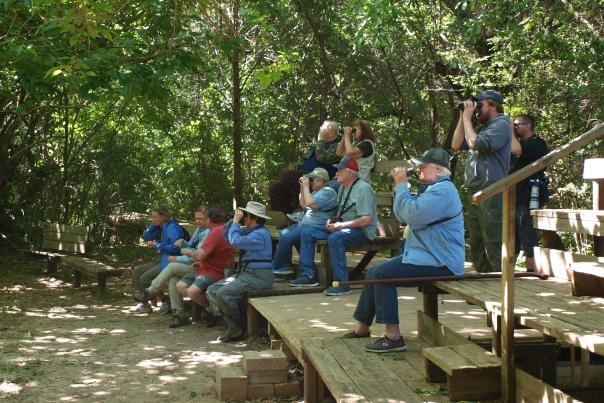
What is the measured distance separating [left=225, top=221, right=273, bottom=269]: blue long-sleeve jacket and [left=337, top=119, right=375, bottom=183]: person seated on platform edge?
1.41 m

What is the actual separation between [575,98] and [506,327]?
8.65 metres

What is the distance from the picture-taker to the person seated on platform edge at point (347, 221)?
8031 mm

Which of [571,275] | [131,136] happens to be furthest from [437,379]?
[131,136]

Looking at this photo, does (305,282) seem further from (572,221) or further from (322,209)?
(572,221)

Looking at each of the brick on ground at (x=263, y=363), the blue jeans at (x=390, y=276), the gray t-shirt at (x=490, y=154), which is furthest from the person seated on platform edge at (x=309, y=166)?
the blue jeans at (x=390, y=276)

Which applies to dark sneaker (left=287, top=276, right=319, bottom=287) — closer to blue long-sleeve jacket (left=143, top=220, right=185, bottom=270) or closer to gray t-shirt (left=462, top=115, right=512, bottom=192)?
blue long-sleeve jacket (left=143, top=220, right=185, bottom=270)

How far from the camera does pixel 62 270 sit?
14305 mm

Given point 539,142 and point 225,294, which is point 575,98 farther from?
point 225,294

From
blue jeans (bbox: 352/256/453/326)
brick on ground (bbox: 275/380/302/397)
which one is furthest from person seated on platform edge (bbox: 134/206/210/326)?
blue jeans (bbox: 352/256/453/326)

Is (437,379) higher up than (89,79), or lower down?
lower down

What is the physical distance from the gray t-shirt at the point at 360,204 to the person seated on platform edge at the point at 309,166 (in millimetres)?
1414

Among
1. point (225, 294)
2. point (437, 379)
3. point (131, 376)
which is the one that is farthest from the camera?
point (225, 294)

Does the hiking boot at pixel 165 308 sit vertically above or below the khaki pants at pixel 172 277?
below

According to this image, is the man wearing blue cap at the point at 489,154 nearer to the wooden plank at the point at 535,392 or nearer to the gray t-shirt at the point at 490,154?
the gray t-shirt at the point at 490,154
